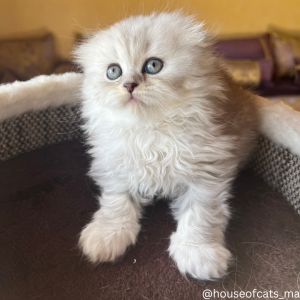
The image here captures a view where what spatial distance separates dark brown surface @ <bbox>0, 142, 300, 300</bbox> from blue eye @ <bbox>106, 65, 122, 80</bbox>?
0.41 meters

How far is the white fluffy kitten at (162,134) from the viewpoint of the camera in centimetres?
84

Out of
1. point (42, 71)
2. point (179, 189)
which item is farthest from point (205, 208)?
point (42, 71)

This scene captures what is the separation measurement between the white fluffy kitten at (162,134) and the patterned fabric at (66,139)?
18 centimetres

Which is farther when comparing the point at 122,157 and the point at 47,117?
the point at 47,117

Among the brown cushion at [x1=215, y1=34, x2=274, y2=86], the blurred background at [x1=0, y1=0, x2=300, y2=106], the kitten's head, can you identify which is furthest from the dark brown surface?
the brown cushion at [x1=215, y1=34, x2=274, y2=86]

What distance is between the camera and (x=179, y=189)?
38.4 inches

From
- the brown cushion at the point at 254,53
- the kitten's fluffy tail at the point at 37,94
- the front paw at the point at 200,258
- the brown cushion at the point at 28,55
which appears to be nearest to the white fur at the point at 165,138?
the front paw at the point at 200,258

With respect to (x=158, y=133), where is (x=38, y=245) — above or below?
below

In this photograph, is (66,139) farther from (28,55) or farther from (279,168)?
(28,55)

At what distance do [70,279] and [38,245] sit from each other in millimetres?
150

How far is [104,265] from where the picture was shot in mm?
847

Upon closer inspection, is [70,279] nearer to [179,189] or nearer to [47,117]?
[179,189]

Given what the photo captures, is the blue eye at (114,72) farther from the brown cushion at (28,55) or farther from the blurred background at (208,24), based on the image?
the brown cushion at (28,55)

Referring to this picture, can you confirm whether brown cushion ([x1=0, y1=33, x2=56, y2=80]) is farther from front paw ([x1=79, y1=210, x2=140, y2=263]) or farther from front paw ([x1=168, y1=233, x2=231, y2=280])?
front paw ([x1=168, y1=233, x2=231, y2=280])
